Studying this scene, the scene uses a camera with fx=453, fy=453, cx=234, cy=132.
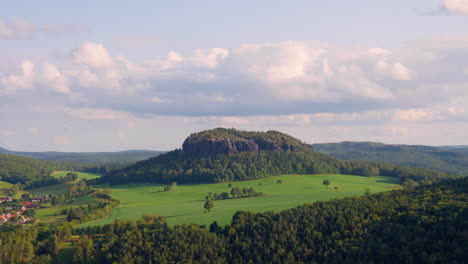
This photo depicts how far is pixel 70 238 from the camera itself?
439 feet

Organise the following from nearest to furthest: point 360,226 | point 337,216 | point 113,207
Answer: point 360,226, point 337,216, point 113,207

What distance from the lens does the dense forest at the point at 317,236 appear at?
9712cm

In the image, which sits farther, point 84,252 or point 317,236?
point 84,252

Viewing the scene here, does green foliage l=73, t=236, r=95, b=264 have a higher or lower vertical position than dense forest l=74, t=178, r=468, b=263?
lower

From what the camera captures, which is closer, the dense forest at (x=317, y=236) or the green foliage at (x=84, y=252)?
the dense forest at (x=317, y=236)

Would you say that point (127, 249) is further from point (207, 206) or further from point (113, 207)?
point (113, 207)

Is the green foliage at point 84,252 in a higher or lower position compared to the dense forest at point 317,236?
lower

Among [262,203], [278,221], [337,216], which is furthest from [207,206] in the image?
[337,216]

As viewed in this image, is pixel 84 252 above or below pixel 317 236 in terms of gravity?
below

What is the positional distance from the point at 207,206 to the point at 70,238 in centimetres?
4795

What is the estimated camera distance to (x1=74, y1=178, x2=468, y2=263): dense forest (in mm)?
97125

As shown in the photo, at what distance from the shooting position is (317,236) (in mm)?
112688

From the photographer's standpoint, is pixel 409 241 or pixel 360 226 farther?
pixel 360 226

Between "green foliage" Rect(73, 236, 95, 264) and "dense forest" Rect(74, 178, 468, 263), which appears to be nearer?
"dense forest" Rect(74, 178, 468, 263)
